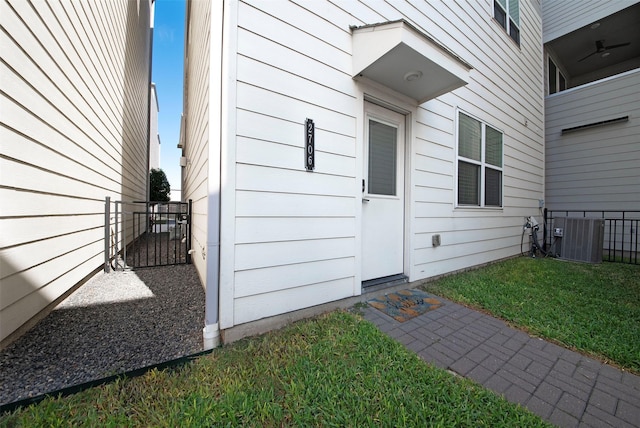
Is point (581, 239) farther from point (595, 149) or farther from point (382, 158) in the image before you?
point (382, 158)

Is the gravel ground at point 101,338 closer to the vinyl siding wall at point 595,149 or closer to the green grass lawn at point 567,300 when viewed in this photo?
the green grass lawn at point 567,300

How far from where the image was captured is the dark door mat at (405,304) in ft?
7.95

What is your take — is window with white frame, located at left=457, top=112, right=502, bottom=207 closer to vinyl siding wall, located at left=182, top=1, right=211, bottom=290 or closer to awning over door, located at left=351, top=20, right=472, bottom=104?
awning over door, located at left=351, top=20, right=472, bottom=104

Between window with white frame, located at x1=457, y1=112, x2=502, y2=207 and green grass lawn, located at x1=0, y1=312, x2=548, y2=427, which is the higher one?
window with white frame, located at x1=457, y1=112, x2=502, y2=207

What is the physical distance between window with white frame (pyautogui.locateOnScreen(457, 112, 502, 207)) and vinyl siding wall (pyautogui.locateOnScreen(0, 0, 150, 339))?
15.5 feet

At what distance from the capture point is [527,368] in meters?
1.68

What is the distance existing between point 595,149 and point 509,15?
3.82 metres

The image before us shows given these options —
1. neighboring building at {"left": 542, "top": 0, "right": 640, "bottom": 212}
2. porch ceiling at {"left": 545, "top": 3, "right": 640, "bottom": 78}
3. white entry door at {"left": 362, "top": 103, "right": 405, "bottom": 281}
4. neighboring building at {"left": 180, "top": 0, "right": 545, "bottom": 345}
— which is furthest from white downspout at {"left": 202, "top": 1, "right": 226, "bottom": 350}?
porch ceiling at {"left": 545, "top": 3, "right": 640, "bottom": 78}

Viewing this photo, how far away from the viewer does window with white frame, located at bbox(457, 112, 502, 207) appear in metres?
3.86

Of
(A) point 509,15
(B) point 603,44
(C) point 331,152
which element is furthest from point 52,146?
(B) point 603,44

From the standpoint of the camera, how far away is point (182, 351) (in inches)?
71.1

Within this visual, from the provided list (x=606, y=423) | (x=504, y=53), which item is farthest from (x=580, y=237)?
(x=606, y=423)

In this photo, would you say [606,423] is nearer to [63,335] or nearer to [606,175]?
[63,335]

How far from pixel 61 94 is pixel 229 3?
199cm
